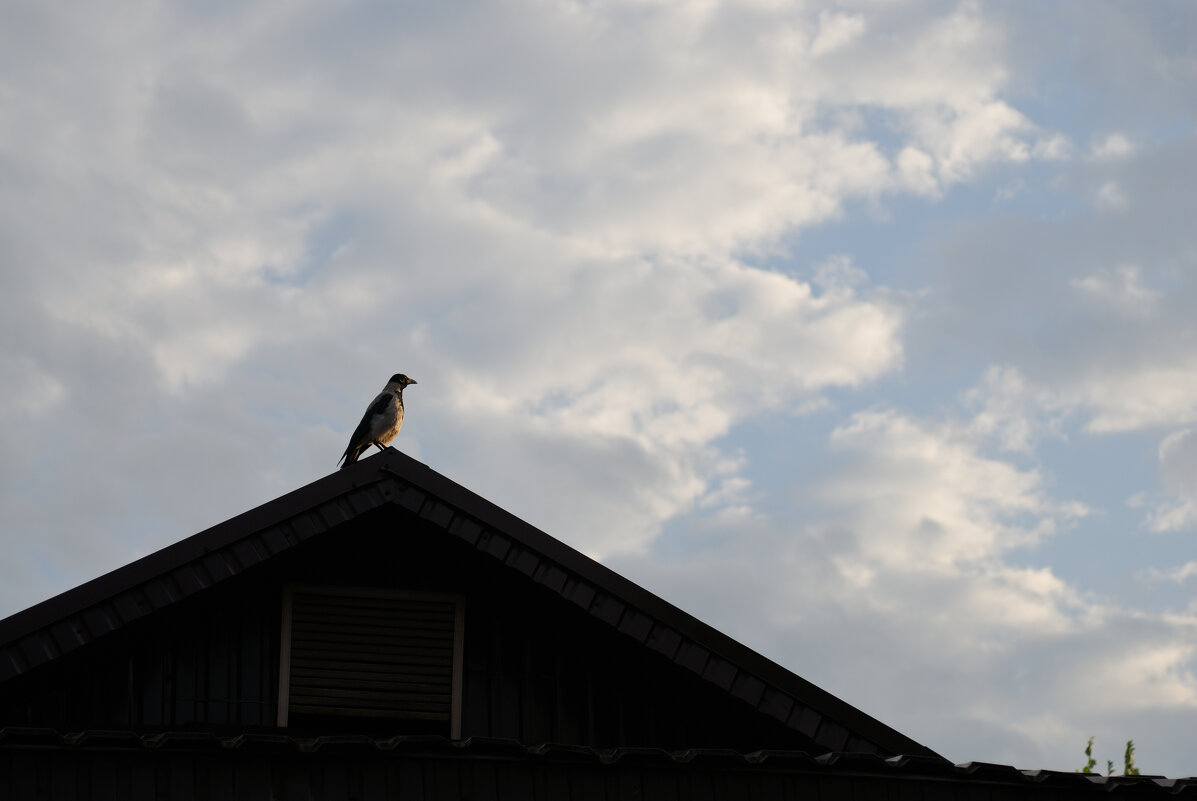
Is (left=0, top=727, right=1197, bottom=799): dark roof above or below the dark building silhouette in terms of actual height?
below

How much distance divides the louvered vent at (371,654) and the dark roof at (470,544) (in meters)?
0.77

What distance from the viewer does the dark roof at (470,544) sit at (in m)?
8.39

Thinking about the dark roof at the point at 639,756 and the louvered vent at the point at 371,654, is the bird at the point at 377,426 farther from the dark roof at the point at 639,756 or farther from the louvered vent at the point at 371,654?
the dark roof at the point at 639,756

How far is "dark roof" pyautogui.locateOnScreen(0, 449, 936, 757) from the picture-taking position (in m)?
8.39

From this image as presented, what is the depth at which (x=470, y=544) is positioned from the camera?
913 centimetres

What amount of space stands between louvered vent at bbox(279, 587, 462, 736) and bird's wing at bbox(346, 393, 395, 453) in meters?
3.24

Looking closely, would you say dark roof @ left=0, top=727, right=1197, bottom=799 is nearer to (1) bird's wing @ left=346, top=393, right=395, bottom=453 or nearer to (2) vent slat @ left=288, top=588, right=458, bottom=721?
(2) vent slat @ left=288, top=588, right=458, bottom=721

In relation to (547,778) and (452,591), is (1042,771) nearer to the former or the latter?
(547,778)

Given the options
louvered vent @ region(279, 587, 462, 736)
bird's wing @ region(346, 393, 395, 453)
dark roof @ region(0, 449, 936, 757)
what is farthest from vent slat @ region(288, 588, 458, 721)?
bird's wing @ region(346, 393, 395, 453)

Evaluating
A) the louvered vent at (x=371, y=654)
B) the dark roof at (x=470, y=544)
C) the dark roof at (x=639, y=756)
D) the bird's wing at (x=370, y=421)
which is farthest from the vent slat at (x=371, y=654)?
the bird's wing at (x=370, y=421)

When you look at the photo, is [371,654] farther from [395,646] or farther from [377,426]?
[377,426]

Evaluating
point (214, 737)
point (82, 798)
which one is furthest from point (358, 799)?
point (82, 798)

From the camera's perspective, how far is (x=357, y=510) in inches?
356

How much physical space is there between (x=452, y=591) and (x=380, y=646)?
2.13ft
